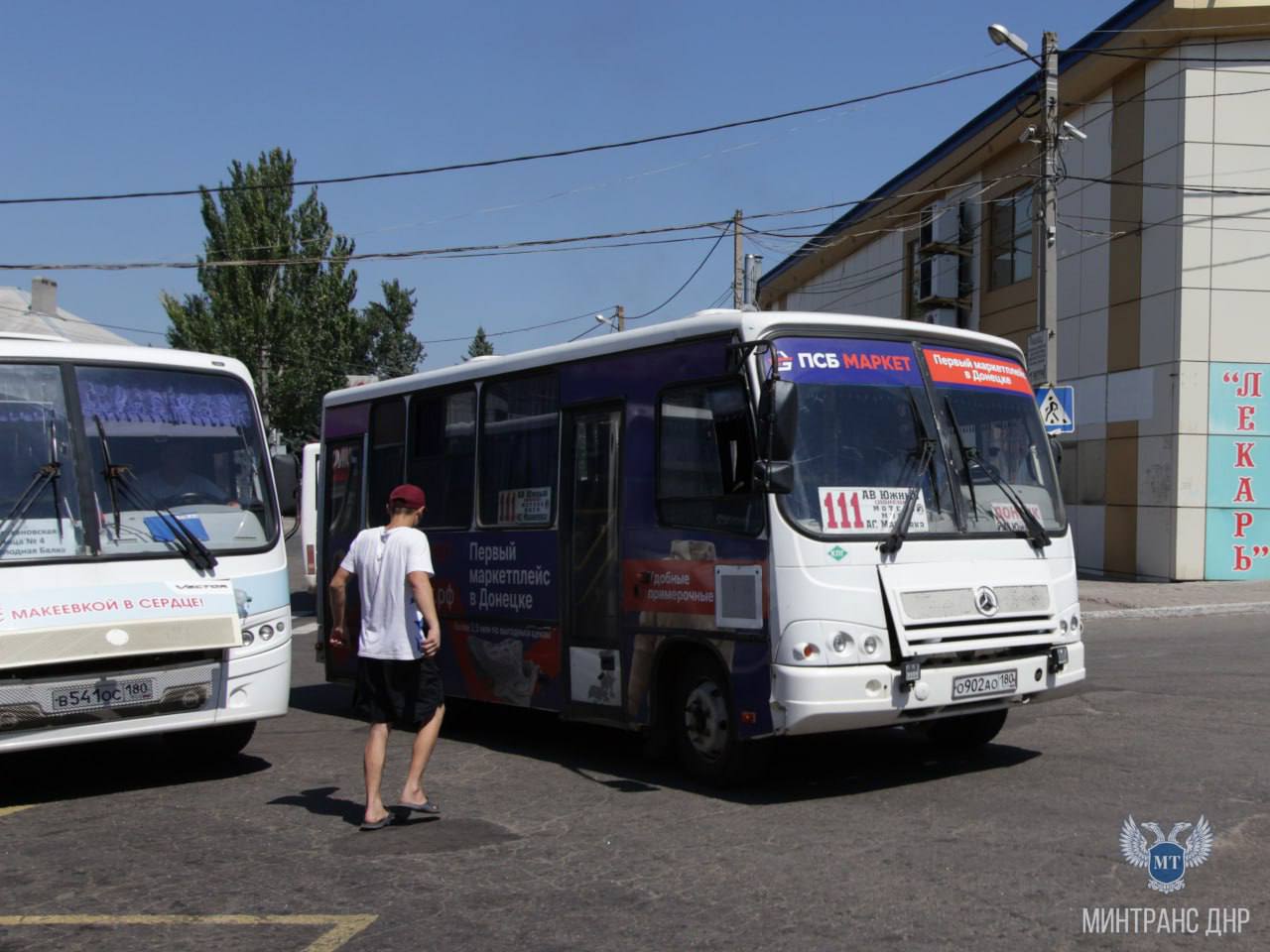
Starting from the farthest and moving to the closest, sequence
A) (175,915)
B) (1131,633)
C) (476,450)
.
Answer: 1. (1131,633)
2. (476,450)
3. (175,915)

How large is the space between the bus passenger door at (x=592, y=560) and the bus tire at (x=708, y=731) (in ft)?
1.79

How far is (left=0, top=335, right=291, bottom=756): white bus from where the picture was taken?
7.39 metres

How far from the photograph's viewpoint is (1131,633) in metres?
16.6

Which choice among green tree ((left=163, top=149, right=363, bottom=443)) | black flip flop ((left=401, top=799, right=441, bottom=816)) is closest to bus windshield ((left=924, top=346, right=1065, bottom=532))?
black flip flop ((left=401, top=799, right=441, bottom=816))

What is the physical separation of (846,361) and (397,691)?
3115 mm

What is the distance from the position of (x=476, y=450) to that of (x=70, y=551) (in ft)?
10.6

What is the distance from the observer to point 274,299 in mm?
51656

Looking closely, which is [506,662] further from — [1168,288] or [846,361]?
[1168,288]

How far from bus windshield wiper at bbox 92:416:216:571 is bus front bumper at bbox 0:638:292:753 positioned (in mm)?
667

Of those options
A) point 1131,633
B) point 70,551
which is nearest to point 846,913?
point 70,551

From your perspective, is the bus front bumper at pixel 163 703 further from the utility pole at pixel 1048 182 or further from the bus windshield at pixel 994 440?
the utility pole at pixel 1048 182

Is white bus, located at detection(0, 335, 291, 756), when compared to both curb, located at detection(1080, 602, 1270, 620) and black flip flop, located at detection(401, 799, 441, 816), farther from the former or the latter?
curb, located at detection(1080, 602, 1270, 620)

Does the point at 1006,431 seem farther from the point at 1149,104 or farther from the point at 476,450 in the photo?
the point at 1149,104
